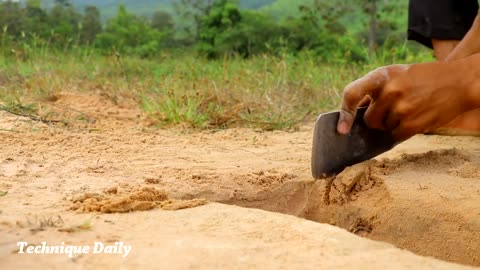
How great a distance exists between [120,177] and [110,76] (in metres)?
2.99

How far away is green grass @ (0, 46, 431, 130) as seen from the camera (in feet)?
10.7

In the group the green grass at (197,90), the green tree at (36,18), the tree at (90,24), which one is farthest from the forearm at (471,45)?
the tree at (90,24)

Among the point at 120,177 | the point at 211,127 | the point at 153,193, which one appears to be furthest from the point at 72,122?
the point at 153,193

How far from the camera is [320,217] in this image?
81.5 inches

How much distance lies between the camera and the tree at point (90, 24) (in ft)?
40.3

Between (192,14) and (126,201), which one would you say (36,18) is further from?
(126,201)

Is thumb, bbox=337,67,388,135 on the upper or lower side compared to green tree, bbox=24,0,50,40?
upper

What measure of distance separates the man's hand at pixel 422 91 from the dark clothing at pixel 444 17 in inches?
45.0

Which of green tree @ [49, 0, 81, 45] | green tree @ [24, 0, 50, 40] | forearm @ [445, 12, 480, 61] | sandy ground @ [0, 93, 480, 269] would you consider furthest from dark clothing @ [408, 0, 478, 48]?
green tree @ [24, 0, 50, 40]

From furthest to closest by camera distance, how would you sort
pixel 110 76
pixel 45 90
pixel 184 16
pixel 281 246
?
pixel 184 16 < pixel 110 76 < pixel 45 90 < pixel 281 246

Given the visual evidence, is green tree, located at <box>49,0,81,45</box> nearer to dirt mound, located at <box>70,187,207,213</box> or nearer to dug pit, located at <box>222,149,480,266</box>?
dug pit, located at <box>222,149,480,266</box>

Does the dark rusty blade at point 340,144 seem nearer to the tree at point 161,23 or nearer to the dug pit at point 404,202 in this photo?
the dug pit at point 404,202

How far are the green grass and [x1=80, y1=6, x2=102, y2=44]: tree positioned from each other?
694cm

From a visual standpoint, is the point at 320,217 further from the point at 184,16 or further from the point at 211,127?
the point at 184,16
